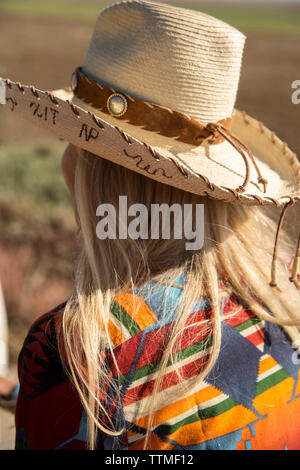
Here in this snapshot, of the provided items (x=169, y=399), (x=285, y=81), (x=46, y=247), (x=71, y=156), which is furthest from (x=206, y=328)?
(x=285, y=81)

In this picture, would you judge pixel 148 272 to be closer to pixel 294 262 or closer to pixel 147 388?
pixel 147 388

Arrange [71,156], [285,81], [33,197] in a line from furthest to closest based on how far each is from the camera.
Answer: [285,81] < [33,197] < [71,156]

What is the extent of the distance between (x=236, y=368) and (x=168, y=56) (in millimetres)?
861

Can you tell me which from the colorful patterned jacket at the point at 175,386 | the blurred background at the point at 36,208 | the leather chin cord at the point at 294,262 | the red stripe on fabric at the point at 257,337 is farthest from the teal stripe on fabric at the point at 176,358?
the blurred background at the point at 36,208

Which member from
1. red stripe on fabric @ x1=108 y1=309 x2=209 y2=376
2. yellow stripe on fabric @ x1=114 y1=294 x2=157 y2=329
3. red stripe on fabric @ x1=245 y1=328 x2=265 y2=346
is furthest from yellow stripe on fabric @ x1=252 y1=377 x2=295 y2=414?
yellow stripe on fabric @ x1=114 y1=294 x2=157 y2=329

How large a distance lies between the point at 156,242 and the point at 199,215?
0.47 ft

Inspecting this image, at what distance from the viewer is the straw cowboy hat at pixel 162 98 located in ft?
4.84

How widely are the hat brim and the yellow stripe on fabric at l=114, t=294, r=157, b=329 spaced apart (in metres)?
0.32

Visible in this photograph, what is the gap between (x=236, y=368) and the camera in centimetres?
142

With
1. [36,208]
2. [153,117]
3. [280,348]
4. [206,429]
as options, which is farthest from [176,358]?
[36,208]

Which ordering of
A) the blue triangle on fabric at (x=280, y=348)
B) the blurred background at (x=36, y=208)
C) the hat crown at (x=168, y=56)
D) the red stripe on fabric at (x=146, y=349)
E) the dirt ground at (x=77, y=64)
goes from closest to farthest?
the red stripe on fabric at (x=146, y=349) < the blue triangle on fabric at (x=280, y=348) < the hat crown at (x=168, y=56) < the blurred background at (x=36, y=208) < the dirt ground at (x=77, y=64)

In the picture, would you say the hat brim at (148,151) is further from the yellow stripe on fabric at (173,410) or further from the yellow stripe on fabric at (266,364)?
the yellow stripe on fabric at (173,410)
